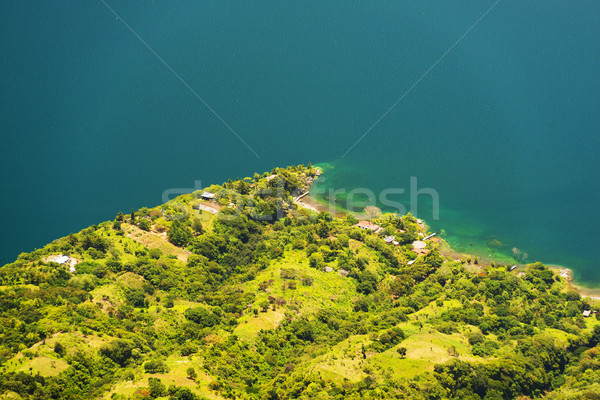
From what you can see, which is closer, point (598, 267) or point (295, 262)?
point (295, 262)

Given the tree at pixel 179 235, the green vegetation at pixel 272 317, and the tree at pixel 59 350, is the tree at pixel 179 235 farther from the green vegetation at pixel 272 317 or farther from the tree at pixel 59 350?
the tree at pixel 59 350

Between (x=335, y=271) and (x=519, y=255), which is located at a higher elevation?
(x=519, y=255)

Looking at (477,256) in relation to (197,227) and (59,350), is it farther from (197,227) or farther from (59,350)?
(59,350)

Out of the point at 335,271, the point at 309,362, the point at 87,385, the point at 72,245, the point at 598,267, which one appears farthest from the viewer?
the point at 598,267

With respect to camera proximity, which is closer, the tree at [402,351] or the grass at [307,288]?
the tree at [402,351]

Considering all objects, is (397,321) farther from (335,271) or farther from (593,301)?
(593,301)

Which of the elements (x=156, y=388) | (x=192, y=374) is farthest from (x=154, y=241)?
(x=156, y=388)

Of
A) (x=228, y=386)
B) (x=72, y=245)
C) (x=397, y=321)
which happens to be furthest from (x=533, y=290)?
(x=72, y=245)

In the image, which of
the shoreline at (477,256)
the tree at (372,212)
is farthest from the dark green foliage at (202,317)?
the tree at (372,212)
